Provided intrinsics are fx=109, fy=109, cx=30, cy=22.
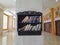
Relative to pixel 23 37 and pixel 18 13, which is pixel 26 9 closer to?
pixel 18 13

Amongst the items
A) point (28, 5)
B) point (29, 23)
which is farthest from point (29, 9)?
point (29, 23)

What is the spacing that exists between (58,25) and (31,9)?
911 centimetres

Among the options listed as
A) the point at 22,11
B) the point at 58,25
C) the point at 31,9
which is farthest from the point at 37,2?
the point at 58,25

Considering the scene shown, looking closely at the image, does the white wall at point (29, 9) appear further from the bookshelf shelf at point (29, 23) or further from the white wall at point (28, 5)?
the bookshelf shelf at point (29, 23)

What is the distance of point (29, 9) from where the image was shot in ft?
15.9

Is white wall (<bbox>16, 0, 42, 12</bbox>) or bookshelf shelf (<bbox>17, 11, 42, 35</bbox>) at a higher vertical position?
white wall (<bbox>16, 0, 42, 12</bbox>)

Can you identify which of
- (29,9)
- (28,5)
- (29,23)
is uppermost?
(28,5)

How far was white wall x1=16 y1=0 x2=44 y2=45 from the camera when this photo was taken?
4758 millimetres

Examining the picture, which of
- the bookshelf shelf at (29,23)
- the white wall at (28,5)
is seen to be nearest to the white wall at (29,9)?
the white wall at (28,5)

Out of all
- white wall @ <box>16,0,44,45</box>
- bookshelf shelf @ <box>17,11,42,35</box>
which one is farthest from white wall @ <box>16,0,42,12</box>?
bookshelf shelf @ <box>17,11,42,35</box>

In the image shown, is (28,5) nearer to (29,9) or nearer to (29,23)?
(29,9)

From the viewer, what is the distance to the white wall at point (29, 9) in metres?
4.76

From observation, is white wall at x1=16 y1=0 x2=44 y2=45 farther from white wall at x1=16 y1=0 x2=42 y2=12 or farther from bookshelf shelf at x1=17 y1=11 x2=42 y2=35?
bookshelf shelf at x1=17 y1=11 x2=42 y2=35

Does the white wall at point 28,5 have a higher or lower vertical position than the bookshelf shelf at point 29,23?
higher
